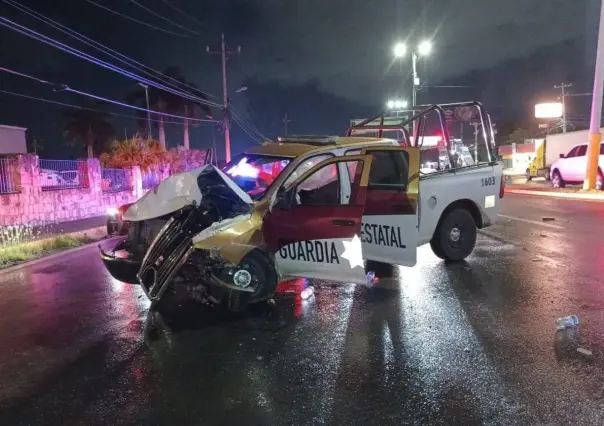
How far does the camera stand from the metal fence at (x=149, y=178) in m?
26.0

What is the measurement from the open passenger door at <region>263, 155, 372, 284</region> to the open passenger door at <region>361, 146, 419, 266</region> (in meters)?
0.47

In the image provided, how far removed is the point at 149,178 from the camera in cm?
2681

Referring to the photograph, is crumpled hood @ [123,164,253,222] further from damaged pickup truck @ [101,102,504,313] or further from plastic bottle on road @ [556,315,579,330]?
plastic bottle on road @ [556,315,579,330]

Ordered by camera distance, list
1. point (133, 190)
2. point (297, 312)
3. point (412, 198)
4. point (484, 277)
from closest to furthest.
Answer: point (297, 312) → point (412, 198) → point (484, 277) → point (133, 190)

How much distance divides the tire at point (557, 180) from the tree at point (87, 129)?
159 ft

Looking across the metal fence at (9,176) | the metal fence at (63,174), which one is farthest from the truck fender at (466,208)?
the metal fence at (63,174)

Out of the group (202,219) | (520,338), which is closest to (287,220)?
(202,219)

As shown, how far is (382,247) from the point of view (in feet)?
21.4

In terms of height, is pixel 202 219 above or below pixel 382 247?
above

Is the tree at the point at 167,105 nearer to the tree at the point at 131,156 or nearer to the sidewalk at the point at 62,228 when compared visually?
the tree at the point at 131,156

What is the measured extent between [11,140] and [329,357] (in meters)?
32.5

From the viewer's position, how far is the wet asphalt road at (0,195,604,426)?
3643mm

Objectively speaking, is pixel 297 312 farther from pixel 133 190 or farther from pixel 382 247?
pixel 133 190

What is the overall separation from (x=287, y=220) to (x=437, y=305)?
1.99m
